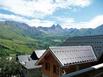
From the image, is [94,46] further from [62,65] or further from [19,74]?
[19,74]

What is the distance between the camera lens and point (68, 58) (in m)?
13.1

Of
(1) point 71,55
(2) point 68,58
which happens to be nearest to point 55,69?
(1) point 71,55

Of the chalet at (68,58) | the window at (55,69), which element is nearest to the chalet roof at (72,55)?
the chalet at (68,58)

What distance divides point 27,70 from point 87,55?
3194 cm

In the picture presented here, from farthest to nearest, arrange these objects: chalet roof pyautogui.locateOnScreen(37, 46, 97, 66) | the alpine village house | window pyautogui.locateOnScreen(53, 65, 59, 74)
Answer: window pyautogui.locateOnScreen(53, 65, 59, 74) → the alpine village house → chalet roof pyautogui.locateOnScreen(37, 46, 97, 66)

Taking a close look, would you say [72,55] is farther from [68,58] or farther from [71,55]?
[68,58]

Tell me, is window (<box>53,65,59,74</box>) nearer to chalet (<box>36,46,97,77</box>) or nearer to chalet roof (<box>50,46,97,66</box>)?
chalet (<box>36,46,97,77</box>)

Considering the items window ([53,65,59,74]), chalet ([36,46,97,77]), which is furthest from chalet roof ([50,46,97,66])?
window ([53,65,59,74])

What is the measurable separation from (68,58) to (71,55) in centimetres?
52

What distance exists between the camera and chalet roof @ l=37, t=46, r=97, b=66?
42.7ft

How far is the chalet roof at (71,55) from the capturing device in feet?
42.7

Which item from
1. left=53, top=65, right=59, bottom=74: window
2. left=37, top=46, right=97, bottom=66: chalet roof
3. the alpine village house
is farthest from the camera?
left=53, top=65, right=59, bottom=74: window

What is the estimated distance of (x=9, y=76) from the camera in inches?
1868

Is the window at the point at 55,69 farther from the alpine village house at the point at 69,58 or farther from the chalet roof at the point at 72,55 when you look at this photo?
the chalet roof at the point at 72,55
